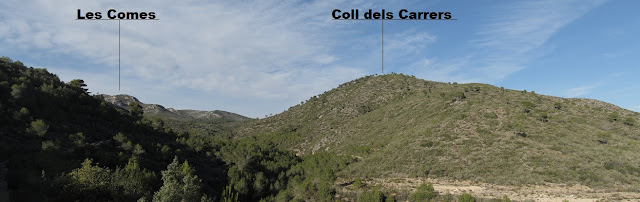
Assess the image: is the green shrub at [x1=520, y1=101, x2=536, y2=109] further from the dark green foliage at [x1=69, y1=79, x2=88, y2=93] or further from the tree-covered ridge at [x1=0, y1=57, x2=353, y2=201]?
the dark green foliage at [x1=69, y1=79, x2=88, y2=93]

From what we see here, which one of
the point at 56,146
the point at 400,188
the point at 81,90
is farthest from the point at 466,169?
the point at 81,90

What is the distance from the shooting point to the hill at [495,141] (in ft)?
95.2

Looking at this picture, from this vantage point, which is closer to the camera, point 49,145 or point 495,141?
point 49,145

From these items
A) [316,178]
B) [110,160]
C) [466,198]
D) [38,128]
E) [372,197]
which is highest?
[38,128]

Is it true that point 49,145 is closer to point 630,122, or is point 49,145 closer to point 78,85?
point 78,85

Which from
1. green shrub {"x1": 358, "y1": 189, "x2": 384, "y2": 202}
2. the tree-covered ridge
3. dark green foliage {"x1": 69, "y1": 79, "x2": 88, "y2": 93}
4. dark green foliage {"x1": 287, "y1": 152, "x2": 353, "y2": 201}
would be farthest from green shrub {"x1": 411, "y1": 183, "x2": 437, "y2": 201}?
dark green foliage {"x1": 69, "y1": 79, "x2": 88, "y2": 93}

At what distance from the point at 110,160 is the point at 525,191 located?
4389cm

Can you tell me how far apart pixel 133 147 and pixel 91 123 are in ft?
32.8

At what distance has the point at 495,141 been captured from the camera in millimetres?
38031

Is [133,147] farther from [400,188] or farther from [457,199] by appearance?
[457,199]

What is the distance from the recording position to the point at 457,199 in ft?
77.7

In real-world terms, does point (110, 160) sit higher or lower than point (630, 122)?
lower

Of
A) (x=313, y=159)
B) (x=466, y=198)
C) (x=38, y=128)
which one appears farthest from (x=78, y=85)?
(x=466, y=198)

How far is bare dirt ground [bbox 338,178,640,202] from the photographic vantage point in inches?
874
